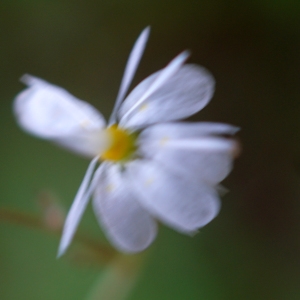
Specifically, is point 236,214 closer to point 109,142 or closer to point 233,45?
point 233,45

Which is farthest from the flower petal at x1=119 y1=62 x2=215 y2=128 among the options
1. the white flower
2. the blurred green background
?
the blurred green background

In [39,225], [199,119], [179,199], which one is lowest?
[39,225]

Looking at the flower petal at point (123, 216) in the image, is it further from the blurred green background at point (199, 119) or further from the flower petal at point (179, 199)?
the blurred green background at point (199, 119)

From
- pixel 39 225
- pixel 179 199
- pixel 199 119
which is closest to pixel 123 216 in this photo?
pixel 179 199

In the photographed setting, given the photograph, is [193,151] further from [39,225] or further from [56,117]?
[39,225]

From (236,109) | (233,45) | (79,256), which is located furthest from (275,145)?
(79,256)

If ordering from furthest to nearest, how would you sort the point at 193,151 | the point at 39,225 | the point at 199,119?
the point at 199,119 < the point at 39,225 < the point at 193,151

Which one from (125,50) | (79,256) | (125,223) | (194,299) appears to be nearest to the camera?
(125,223)
